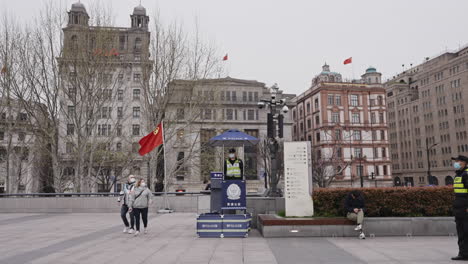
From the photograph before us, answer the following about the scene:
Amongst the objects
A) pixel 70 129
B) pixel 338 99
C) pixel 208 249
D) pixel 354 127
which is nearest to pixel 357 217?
pixel 208 249

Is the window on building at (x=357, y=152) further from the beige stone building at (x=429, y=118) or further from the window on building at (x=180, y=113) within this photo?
the window on building at (x=180, y=113)

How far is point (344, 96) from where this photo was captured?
66000mm

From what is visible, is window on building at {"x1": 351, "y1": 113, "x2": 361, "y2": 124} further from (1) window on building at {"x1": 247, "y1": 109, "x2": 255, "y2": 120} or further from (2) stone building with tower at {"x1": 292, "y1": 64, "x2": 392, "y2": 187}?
(1) window on building at {"x1": 247, "y1": 109, "x2": 255, "y2": 120}

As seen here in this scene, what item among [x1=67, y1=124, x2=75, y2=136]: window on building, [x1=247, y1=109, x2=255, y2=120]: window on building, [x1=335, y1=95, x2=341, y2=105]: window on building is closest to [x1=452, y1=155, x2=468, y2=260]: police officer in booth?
[x1=67, y1=124, x2=75, y2=136]: window on building

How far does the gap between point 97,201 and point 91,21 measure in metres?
13.2

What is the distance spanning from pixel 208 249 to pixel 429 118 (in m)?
89.2

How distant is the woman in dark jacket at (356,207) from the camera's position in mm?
10406

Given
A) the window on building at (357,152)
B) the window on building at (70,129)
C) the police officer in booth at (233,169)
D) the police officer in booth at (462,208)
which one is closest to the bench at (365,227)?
the police officer in booth at (233,169)

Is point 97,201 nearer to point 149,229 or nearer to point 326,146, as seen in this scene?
point 149,229

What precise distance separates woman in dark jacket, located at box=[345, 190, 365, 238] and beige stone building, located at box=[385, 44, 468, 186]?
64.3 meters

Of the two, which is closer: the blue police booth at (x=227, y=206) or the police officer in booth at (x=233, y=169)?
the blue police booth at (x=227, y=206)

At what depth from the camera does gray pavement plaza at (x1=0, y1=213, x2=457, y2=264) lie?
7.78 meters

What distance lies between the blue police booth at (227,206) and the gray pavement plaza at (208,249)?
37cm

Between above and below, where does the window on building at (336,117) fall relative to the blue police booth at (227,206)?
above
